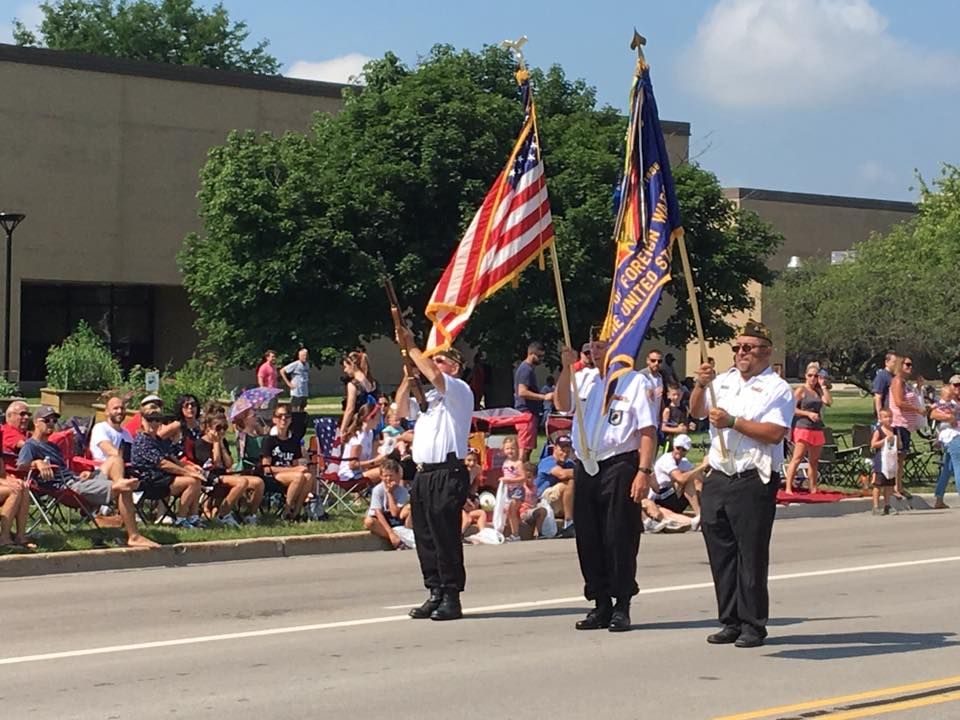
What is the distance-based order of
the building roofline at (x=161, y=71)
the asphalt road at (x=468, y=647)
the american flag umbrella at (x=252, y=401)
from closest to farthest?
the asphalt road at (x=468, y=647)
the american flag umbrella at (x=252, y=401)
the building roofline at (x=161, y=71)

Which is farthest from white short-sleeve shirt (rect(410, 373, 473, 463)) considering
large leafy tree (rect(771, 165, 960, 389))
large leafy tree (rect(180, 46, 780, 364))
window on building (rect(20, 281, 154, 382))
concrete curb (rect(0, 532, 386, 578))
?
window on building (rect(20, 281, 154, 382))

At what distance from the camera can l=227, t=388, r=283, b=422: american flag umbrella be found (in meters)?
19.1

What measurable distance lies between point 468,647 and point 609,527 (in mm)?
1197

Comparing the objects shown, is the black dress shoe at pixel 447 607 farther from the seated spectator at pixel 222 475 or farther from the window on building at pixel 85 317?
the window on building at pixel 85 317

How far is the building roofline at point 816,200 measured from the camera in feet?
236

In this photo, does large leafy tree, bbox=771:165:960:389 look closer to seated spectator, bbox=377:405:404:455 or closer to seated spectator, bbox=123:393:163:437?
seated spectator, bbox=377:405:404:455

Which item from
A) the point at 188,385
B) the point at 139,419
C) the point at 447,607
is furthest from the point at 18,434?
the point at 188,385

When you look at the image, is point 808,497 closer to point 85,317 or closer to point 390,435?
point 390,435

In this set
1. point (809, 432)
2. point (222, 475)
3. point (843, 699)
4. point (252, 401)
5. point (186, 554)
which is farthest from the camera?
point (809, 432)

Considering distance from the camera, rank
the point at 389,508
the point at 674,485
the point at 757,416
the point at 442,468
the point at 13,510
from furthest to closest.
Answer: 1. the point at 674,485
2. the point at 389,508
3. the point at 13,510
4. the point at 442,468
5. the point at 757,416

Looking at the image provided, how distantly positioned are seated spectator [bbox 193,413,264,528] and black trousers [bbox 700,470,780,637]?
26.6 ft

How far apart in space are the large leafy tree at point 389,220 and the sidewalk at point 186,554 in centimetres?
1840

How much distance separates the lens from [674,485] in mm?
19031

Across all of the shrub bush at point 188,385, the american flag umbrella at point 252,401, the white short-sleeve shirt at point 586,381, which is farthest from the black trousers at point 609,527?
the shrub bush at point 188,385
